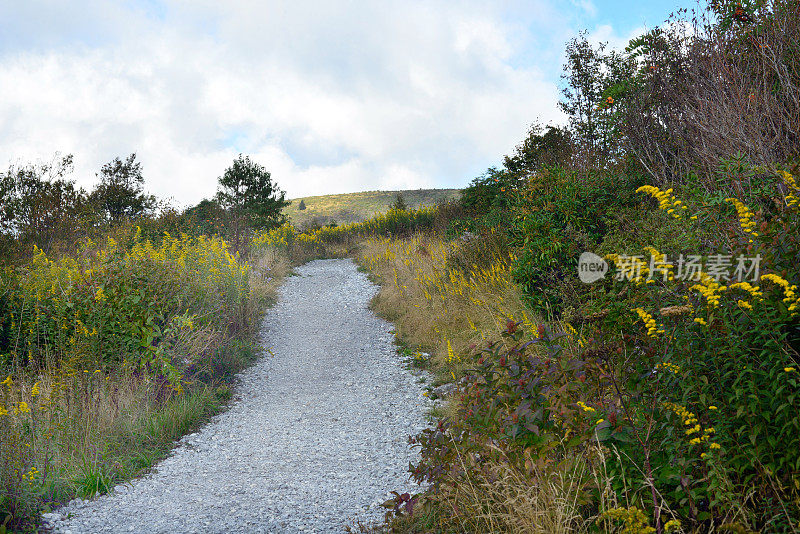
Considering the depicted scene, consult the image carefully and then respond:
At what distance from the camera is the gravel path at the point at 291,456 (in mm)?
3965

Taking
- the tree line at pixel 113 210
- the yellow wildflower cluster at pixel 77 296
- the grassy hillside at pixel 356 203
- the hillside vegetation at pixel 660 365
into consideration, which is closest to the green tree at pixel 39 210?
the tree line at pixel 113 210

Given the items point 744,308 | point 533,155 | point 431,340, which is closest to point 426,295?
point 431,340

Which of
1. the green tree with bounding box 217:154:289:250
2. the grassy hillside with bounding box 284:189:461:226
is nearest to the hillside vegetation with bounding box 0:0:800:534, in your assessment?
the green tree with bounding box 217:154:289:250

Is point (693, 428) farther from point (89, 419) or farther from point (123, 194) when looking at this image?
point (123, 194)

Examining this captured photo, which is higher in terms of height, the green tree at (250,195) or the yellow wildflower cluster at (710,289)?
the green tree at (250,195)

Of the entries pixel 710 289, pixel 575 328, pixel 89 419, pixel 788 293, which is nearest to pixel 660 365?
pixel 710 289

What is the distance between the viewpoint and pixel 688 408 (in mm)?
2535

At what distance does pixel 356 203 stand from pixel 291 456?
5137cm

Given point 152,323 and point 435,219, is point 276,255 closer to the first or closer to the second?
point 435,219

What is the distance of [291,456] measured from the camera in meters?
5.23

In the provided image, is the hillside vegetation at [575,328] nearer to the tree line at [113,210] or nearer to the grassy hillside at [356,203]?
the tree line at [113,210]

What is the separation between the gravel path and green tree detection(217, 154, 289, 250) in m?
10.9

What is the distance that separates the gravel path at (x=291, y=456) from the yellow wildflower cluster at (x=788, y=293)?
293 centimetres

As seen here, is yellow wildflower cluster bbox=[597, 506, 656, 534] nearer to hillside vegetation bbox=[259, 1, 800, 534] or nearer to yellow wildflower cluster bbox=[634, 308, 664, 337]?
hillside vegetation bbox=[259, 1, 800, 534]
